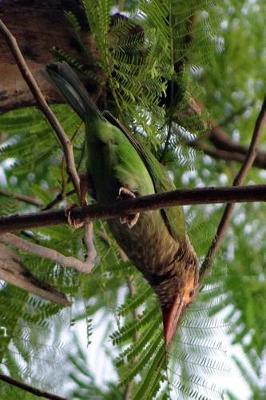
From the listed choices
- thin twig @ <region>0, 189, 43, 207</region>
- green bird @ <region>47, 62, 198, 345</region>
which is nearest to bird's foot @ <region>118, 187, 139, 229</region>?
green bird @ <region>47, 62, 198, 345</region>

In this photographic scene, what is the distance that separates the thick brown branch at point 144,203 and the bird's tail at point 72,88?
1.75 feet

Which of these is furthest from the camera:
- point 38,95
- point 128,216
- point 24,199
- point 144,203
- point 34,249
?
point 24,199

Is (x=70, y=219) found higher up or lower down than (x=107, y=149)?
lower down

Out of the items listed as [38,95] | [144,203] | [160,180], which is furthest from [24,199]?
[144,203]

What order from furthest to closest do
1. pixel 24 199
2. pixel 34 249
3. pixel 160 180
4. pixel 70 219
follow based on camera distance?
1. pixel 24 199
2. pixel 160 180
3. pixel 34 249
4. pixel 70 219

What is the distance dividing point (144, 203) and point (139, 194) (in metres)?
0.59

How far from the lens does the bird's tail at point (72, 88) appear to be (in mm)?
2264

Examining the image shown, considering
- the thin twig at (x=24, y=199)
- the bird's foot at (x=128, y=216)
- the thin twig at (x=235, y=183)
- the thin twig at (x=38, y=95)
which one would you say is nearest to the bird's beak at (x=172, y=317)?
the thin twig at (x=235, y=183)

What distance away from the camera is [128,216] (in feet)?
7.32

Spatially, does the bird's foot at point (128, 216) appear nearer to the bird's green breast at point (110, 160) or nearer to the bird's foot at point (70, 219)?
the bird's green breast at point (110, 160)

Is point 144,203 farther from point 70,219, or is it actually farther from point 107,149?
point 107,149

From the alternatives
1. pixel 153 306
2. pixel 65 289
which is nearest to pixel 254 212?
pixel 153 306

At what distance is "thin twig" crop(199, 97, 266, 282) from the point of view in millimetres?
2412

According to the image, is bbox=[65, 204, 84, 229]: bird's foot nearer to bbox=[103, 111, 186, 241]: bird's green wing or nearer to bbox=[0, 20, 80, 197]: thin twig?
bbox=[0, 20, 80, 197]: thin twig
